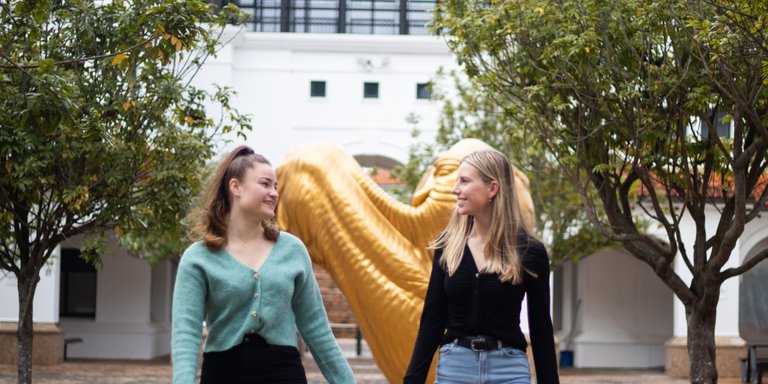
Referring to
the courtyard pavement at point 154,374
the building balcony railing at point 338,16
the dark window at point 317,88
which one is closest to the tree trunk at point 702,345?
the courtyard pavement at point 154,374

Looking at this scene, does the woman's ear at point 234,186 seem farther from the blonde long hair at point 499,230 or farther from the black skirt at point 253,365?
the blonde long hair at point 499,230

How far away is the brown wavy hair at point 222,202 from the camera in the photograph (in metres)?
4.06

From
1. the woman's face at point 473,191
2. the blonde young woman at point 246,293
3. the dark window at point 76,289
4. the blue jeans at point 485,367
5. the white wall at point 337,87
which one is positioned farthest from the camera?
the dark window at point 76,289

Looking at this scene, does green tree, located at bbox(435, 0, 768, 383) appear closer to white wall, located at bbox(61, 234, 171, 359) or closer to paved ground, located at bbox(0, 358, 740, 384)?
paved ground, located at bbox(0, 358, 740, 384)

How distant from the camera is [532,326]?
457cm

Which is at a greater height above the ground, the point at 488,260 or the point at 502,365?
the point at 488,260

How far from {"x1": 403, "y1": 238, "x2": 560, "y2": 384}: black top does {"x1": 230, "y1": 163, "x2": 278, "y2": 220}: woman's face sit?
0.86 meters

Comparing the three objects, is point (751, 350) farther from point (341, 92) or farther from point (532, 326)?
point (532, 326)

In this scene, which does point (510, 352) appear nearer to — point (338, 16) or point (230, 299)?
point (230, 299)

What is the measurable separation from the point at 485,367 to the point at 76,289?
2640 centimetres

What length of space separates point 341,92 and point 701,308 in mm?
17872

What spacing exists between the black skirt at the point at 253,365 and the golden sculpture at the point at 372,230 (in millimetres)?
5058

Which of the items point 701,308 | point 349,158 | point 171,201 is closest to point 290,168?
point 349,158

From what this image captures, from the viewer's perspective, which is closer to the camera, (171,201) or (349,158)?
(349,158)
